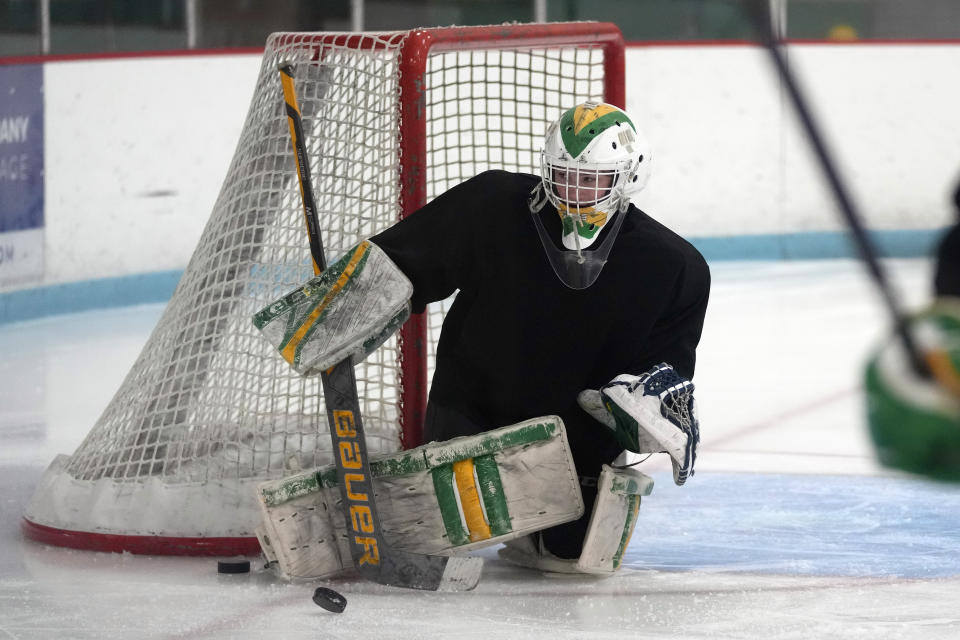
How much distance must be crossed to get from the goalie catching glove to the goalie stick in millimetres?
364

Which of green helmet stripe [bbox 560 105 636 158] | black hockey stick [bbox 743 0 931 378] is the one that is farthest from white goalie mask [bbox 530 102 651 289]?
black hockey stick [bbox 743 0 931 378]

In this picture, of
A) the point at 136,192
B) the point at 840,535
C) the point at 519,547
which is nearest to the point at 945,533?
the point at 840,535

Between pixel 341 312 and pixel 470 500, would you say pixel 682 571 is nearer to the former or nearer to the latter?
pixel 470 500

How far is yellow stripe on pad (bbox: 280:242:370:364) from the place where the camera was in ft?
9.20

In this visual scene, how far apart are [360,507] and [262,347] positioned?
0.52 m

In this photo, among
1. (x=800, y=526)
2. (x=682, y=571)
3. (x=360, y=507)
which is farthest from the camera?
(x=800, y=526)

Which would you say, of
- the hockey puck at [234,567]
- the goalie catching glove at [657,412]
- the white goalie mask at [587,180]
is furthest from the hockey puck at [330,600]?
the white goalie mask at [587,180]

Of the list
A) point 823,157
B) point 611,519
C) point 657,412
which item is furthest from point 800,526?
point 823,157

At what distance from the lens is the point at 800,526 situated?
3.29 meters

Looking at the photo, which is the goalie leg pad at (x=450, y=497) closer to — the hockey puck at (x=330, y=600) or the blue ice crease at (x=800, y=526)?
the hockey puck at (x=330, y=600)

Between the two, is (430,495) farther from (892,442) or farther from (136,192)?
(136,192)

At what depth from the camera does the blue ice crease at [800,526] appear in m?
3.00

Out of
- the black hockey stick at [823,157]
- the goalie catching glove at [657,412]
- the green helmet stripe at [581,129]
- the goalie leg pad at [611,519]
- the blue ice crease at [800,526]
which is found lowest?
the blue ice crease at [800,526]

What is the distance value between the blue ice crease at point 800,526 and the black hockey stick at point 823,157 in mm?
2085
